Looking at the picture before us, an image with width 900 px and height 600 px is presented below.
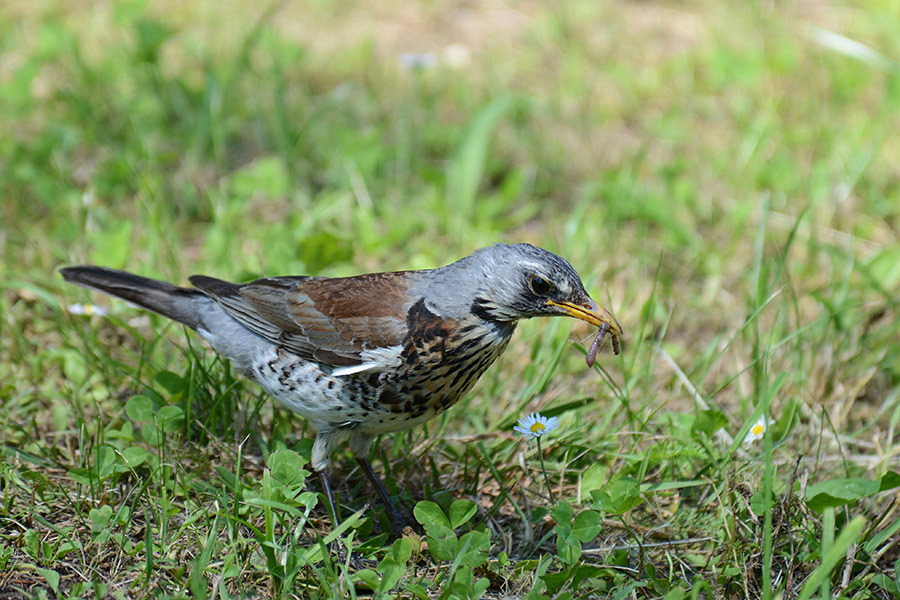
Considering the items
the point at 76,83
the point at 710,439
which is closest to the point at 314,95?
the point at 76,83

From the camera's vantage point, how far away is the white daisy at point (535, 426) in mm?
3500

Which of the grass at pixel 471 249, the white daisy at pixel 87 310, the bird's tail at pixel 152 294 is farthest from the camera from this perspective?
the white daisy at pixel 87 310

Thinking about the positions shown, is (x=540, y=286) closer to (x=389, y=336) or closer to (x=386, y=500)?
(x=389, y=336)

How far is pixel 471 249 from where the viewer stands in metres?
5.46

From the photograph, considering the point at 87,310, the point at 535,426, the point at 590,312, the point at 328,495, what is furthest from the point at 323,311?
the point at 87,310

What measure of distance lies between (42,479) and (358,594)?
1.27 metres

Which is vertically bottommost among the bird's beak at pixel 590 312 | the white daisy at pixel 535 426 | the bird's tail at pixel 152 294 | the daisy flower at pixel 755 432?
the daisy flower at pixel 755 432

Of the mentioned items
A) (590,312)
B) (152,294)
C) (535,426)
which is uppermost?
(590,312)

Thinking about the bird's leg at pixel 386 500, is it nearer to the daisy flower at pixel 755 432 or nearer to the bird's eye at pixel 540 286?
the bird's eye at pixel 540 286

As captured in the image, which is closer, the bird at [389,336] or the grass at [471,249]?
the grass at [471,249]

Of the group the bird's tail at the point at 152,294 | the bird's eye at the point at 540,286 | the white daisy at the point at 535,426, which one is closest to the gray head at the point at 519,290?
the bird's eye at the point at 540,286

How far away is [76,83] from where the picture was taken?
6.36 meters

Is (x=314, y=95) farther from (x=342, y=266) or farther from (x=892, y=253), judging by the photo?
(x=892, y=253)

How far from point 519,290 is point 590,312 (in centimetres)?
27
